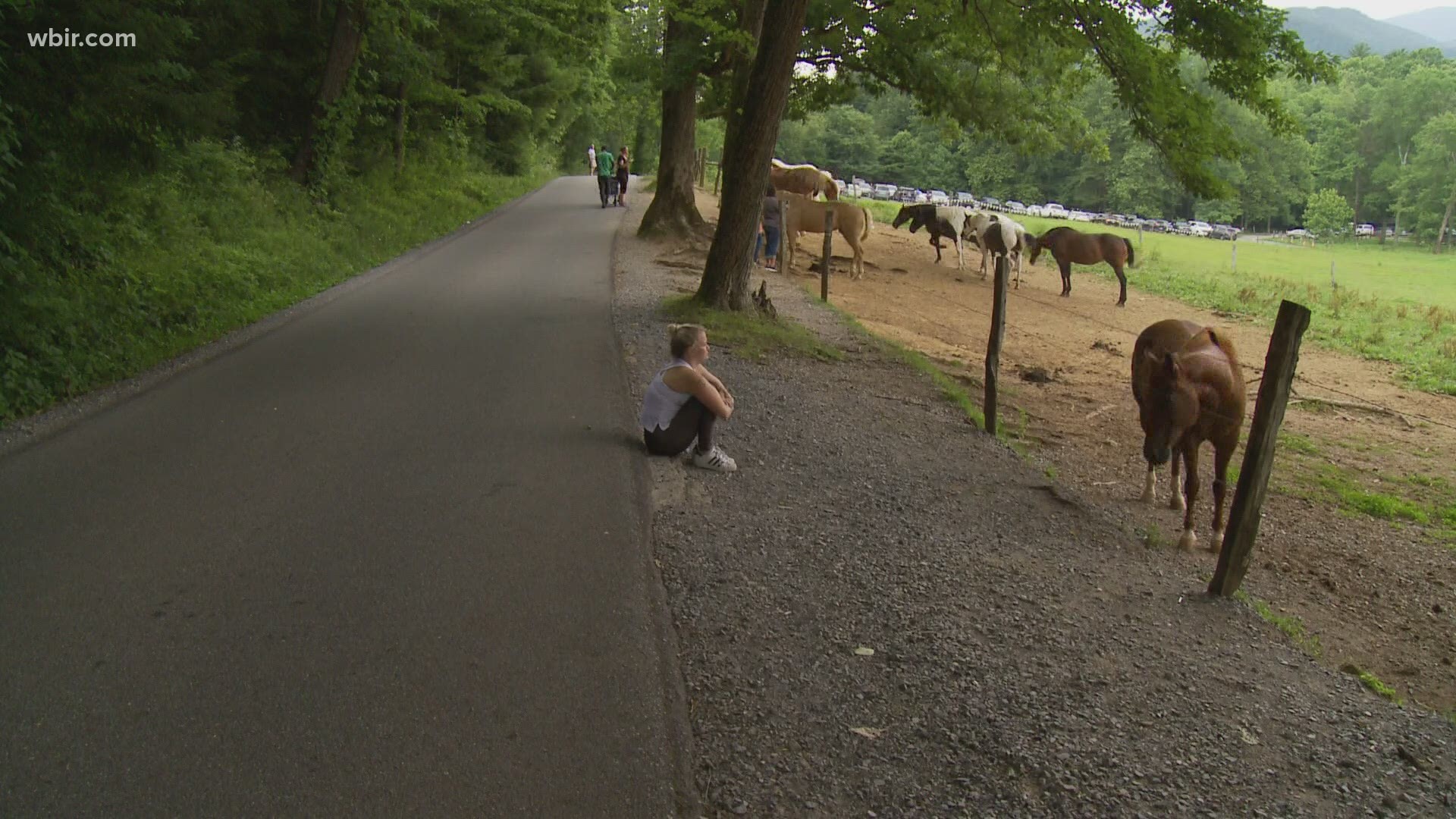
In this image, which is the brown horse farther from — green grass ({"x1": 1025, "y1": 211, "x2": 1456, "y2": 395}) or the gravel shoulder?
the gravel shoulder

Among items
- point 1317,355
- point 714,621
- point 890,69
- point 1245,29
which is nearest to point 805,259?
point 890,69

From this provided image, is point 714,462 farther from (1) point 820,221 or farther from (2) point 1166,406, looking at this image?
(1) point 820,221

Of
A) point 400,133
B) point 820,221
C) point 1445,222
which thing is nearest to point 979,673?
point 820,221

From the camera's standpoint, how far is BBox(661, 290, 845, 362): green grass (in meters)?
12.3

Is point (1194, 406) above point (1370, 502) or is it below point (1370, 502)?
above

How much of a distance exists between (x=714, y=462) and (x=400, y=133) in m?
24.6

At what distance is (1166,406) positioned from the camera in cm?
Answer: 732

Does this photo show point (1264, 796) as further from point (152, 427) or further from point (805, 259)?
point (805, 259)

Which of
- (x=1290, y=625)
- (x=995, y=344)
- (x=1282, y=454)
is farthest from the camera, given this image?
(x=1282, y=454)

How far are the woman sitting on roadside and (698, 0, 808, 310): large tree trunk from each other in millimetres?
6173

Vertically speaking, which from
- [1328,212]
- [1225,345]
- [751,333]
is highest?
[1328,212]

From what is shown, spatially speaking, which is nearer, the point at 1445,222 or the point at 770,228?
the point at 770,228

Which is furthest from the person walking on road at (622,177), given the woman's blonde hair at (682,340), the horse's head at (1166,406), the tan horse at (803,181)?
the horse's head at (1166,406)

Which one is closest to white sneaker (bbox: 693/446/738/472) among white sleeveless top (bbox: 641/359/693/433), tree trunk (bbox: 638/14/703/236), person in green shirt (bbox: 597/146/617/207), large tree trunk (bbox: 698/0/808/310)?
white sleeveless top (bbox: 641/359/693/433)
